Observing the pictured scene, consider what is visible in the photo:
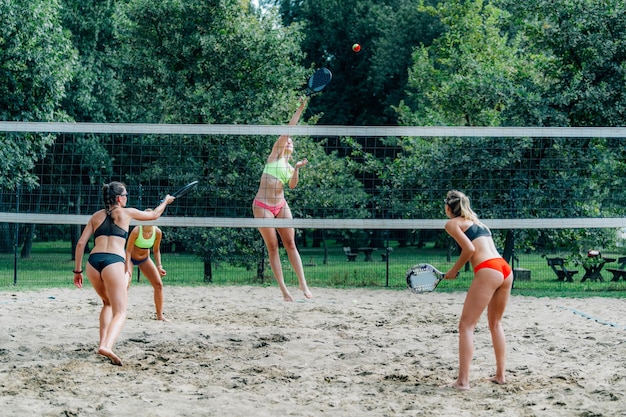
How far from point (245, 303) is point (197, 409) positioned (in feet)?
19.7

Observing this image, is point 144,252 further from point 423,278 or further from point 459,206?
point 459,206

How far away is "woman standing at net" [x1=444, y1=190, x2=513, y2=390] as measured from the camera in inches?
231

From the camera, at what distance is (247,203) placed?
55.3 feet

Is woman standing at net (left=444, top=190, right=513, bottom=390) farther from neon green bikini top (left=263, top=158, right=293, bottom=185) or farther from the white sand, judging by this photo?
neon green bikini top (left=263, top=158, right=293, bottom=185)

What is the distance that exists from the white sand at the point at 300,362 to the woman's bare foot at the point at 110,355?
93 mm

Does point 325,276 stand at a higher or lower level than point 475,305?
lower

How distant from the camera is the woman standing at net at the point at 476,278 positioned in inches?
231

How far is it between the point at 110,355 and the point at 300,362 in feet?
5.77

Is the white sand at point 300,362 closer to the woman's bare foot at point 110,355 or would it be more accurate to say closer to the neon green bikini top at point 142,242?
the woman's bare foot at point 110,355

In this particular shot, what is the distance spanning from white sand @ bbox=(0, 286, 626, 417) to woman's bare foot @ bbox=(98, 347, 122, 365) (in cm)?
9

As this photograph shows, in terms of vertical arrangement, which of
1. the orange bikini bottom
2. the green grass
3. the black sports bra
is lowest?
the green grass

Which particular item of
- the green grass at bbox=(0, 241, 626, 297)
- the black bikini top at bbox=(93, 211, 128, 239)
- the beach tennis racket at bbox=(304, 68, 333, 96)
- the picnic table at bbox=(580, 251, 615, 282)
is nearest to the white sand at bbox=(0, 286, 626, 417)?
the black bikini top at bbox=(93, 211, 128, 239)

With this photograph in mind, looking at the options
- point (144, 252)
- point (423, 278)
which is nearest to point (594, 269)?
point (144, 252)

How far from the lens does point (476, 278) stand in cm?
595
